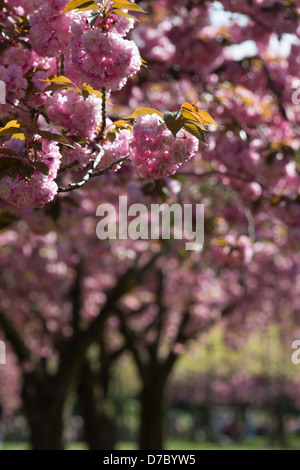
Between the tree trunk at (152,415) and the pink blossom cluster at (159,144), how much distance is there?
36.0 ft

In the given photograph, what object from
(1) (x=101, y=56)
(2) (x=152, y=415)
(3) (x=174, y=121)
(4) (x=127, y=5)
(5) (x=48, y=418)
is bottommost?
(2) (x=152, y=415)

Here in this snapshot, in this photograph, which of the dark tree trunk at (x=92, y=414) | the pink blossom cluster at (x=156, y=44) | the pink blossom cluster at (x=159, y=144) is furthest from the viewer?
the dark tree trunk at (x=92, y=414)

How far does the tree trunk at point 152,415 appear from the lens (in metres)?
13.4

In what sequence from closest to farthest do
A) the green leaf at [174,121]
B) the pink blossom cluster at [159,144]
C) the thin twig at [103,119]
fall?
the green leaf at [174,121], the pink blossom cluster at [159,144], the thin twig at [103,119]

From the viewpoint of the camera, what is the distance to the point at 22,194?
2.90m

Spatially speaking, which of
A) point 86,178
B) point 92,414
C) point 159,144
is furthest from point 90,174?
point 92,414

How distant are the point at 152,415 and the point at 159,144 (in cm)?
1133

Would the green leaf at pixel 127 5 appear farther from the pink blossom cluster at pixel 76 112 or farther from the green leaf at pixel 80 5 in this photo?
the pink blossom cluster at pixel 76 112

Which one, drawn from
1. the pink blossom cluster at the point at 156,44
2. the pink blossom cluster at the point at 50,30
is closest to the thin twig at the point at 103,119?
the pink blossom cluster at the point at 50,30

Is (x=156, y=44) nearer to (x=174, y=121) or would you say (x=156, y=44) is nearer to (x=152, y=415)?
(x=174, y=121)

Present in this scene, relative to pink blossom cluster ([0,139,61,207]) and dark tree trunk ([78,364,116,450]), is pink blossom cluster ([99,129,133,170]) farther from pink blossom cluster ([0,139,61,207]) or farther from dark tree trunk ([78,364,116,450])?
dark tree trunk ([78,364,116,450])

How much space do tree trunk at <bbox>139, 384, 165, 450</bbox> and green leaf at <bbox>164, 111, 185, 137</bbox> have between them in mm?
11200

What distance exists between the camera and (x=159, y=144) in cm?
295

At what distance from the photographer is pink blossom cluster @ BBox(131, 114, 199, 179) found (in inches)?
116
